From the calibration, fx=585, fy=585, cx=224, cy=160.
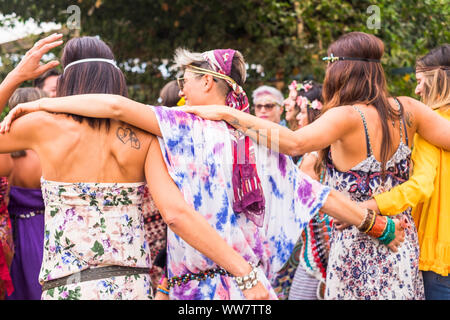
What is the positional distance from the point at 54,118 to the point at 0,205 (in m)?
1.65

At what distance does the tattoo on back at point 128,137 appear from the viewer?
2359mm

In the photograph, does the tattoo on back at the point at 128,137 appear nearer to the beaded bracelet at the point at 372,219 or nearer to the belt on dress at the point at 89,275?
the belt on dress at the point at 89,275

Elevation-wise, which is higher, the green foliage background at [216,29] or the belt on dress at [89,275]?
the green foliage background at [216,29]

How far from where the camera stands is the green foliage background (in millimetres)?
6863

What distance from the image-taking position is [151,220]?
4.14 m

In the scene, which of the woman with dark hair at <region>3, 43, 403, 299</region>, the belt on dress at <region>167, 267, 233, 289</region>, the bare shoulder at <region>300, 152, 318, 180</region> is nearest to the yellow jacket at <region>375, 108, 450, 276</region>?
the woman with dark hair at <region>3, 43, 403, 299</region>

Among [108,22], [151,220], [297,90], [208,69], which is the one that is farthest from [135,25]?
[208,69]

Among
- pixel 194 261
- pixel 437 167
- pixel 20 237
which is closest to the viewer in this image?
pixel 194 261

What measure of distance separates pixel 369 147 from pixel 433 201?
0.59 meters

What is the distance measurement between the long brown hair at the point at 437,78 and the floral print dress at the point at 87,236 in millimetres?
2009

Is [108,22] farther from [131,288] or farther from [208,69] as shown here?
[131,288]

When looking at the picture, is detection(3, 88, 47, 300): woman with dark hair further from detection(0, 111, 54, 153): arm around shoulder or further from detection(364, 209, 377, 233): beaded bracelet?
detection(364, 209, 377, 233): beaded bracelet

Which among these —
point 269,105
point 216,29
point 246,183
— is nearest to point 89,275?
point 246,183

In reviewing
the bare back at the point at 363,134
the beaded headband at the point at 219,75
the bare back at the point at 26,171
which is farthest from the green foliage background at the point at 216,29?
the beaded headband at the point at 219,75
